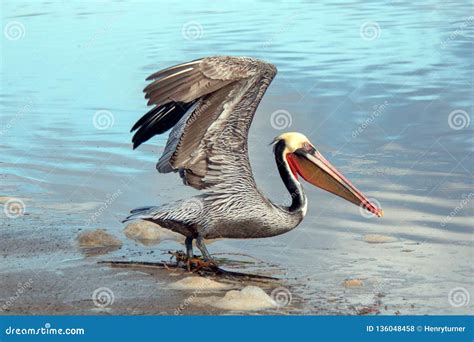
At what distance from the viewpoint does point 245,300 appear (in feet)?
24.7

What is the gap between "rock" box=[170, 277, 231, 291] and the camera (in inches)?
313

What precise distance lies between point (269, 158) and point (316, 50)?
5.42 m

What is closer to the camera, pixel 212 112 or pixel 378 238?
pixel 212 112

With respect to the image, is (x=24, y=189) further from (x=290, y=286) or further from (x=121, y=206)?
(x=290, y=286)

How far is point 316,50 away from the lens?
16234mm

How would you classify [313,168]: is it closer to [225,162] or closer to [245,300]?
[225,162]

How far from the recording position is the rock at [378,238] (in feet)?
29.2

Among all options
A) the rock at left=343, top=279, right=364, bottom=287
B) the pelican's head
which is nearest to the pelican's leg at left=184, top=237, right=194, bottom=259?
the pelican's head

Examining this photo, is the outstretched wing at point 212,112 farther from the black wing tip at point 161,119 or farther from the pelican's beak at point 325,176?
the pelican's beak at point 325,176

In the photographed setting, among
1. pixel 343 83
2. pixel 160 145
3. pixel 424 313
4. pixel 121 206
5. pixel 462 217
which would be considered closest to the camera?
pixel 424 313

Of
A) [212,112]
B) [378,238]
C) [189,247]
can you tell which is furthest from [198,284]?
[378,238]

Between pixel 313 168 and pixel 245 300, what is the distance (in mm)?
1713

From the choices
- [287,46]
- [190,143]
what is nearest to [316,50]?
[287,46]

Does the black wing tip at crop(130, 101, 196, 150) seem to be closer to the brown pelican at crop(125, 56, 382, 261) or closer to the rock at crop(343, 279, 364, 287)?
the brown pelican at crop(125, 56, 382, 261)
